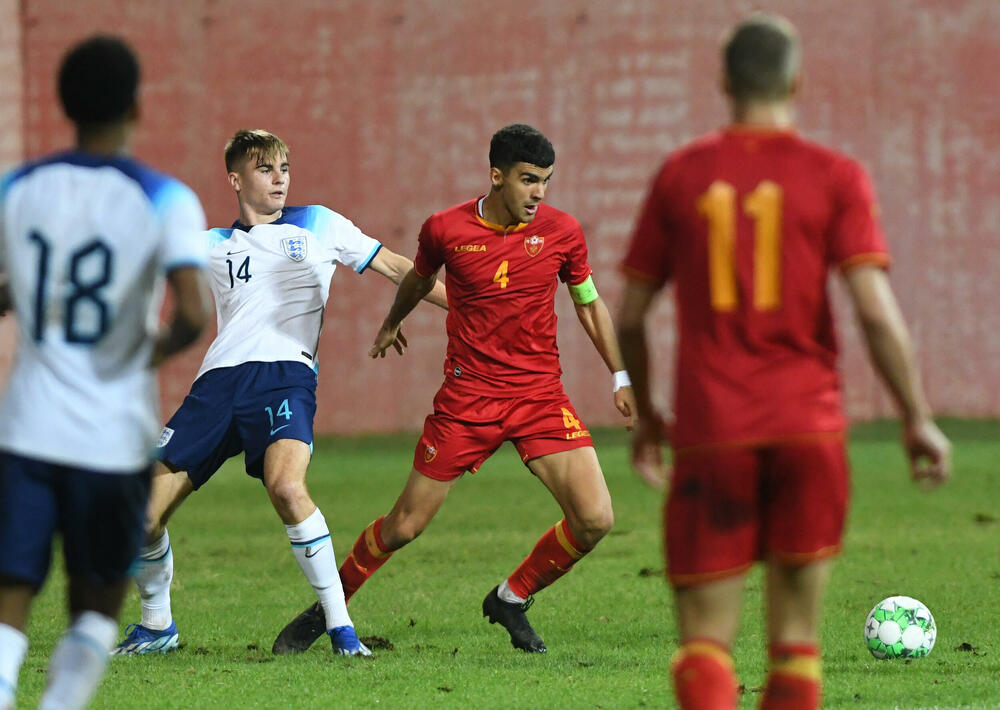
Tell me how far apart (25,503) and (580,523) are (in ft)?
10.9

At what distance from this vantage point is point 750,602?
25.4ft

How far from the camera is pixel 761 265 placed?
3.51 meters

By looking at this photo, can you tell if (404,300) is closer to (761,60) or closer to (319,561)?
(319,561)

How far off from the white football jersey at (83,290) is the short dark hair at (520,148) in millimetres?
3029

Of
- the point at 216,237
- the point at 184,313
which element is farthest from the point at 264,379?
the point at 184,313

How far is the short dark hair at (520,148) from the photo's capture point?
6.46 metres

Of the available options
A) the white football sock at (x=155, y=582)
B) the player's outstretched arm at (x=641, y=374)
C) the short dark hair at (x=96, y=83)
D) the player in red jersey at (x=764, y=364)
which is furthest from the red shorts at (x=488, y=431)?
the short dark hair at (x=96, y=83)

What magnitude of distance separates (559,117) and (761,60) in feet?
50.9

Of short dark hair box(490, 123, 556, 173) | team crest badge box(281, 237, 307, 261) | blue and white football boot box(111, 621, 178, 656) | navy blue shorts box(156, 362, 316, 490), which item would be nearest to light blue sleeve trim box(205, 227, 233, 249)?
team crest badge box(281, 237, 307, 261)

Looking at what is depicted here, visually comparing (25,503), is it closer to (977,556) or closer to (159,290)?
(159,290)

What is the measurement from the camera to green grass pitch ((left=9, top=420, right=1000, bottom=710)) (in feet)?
18.2

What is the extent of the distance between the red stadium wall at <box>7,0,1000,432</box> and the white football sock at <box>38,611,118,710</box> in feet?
50.3

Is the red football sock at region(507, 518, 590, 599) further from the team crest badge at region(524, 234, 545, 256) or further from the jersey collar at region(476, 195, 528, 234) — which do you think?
the jersey collar at region(476, 195, 528, 234)

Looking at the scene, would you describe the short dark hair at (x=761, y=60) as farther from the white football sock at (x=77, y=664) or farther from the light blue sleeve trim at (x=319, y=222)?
the light blue sleeve trim at (x=319, y=222)
